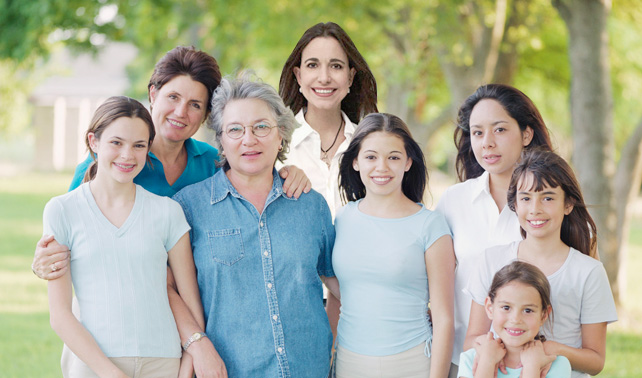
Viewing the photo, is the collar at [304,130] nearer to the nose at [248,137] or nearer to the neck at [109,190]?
the nose at [248,137]

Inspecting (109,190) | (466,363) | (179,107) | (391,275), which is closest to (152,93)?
(179,107)

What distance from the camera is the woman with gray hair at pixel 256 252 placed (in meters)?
3.23

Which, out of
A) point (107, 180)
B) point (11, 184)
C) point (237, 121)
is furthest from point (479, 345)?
point (11, 184)

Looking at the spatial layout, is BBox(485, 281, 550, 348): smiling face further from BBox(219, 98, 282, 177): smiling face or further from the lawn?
the lawn

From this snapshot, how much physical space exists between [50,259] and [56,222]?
167 mm

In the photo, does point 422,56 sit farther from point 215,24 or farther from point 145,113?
point 145,113

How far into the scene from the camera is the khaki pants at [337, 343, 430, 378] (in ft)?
10.6

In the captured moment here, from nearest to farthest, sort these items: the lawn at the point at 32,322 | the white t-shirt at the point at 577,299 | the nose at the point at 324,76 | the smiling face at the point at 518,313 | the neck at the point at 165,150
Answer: the smiling face at the point at 518,313 < the white t-shirt at the point at 577,299 < the neck at the point at 165,150 < the nose at the point at 324,76 < the lawn at the point at 32,322

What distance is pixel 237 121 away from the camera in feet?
10.9

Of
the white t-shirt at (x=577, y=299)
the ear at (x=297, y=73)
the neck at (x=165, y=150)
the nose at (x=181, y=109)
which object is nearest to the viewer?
the white t-shirt at (x=577, y=299)

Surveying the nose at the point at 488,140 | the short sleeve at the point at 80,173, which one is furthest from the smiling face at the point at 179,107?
the nose at the point at 488,140

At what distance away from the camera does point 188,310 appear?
3.28 metres

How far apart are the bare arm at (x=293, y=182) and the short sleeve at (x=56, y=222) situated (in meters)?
1.00

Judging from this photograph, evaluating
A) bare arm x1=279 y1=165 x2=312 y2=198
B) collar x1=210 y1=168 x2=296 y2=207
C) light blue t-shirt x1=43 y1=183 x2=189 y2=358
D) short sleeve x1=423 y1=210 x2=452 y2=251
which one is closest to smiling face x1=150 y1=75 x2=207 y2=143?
collar x1=210 y1=168 x2=296 y2=207
